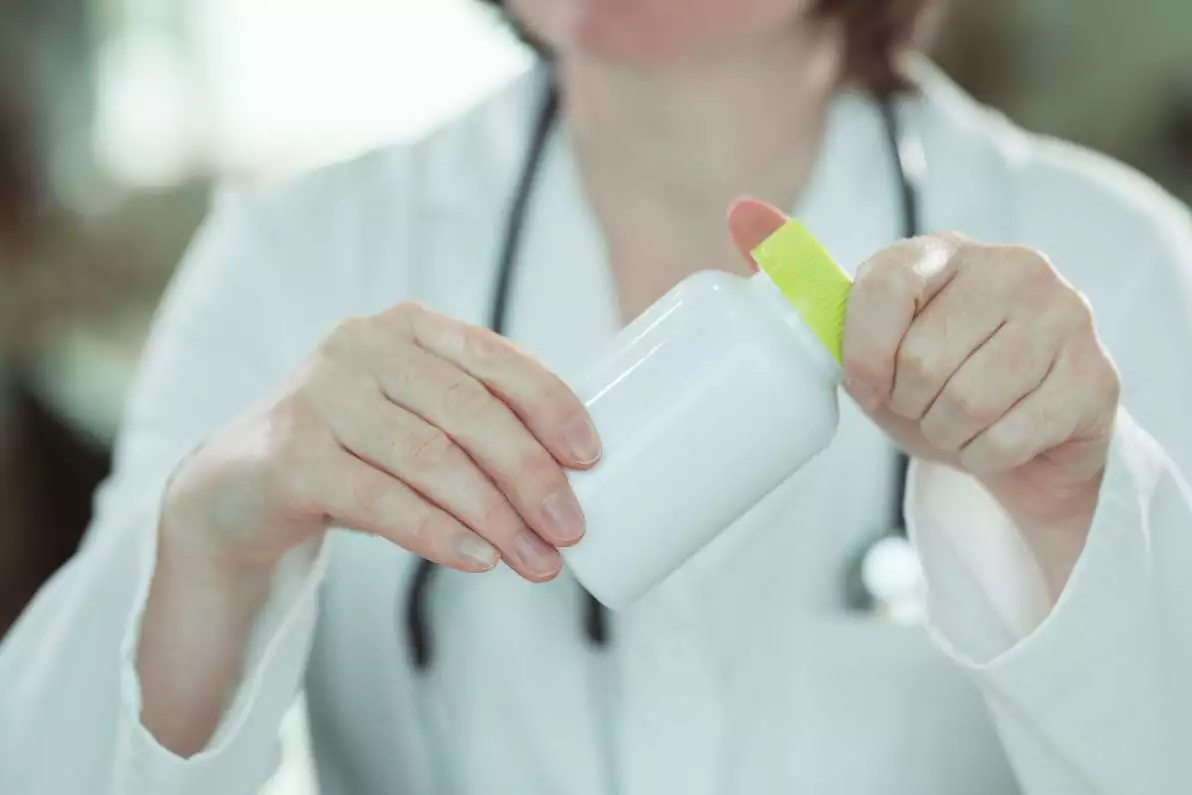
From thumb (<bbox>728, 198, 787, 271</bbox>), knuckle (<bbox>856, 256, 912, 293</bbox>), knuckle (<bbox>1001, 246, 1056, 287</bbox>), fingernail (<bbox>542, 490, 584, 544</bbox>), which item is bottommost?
fingernail (<bbox>542, 490, 584, 544</bbox>)

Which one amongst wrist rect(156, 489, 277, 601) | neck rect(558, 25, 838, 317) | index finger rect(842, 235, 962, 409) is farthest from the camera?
neck rect(558, 25, 838, 317)

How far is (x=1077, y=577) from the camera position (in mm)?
525

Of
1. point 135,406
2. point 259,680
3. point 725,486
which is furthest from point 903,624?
point 135,406

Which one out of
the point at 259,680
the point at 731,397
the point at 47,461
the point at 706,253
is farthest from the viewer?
the point at 47,461

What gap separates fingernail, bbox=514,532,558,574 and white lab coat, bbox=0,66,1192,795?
162 millimetres

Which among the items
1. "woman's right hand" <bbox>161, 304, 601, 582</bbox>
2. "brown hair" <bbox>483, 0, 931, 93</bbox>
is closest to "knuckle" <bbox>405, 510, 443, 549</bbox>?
"woman's right hand" <bbox>161, 304, 601, 582</bbox>

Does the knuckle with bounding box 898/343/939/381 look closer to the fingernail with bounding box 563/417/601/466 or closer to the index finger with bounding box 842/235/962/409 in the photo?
the index finger with bounding box 842/235/962/409

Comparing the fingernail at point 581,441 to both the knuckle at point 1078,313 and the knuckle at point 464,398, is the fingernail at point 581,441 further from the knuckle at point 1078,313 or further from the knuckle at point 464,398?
the knuckle at point 1078,313

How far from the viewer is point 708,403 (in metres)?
0.46

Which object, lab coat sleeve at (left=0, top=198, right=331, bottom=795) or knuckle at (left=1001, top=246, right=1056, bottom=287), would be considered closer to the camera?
knuckle at (left=1001, top=246, right=1056, bottom=287)

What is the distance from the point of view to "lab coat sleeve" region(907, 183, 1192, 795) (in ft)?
1.73

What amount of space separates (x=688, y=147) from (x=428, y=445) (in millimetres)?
333

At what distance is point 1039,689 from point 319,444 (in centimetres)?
34

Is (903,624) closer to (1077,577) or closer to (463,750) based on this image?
(1077,577)
